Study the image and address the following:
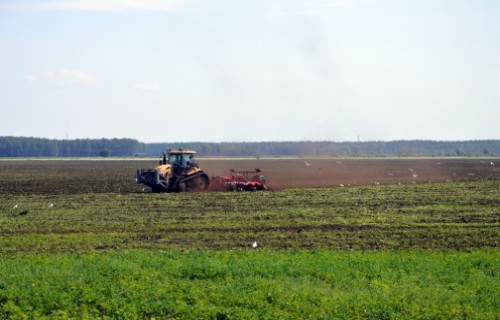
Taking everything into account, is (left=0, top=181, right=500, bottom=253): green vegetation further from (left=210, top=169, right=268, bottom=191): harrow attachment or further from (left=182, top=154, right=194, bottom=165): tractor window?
(left=182, top=154, right=194, bottom=165): tractor window

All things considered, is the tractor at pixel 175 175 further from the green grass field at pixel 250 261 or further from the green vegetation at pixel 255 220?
the green grass field at pixel 250 261

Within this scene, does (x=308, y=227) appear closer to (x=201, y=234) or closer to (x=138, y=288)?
(x=201, y=234)

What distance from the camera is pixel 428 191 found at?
47781mm

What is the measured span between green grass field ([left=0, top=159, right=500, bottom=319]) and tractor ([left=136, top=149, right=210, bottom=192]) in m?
7.66

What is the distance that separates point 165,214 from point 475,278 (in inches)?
720

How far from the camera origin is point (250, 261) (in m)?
20.7

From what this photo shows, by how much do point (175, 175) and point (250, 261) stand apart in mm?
27658

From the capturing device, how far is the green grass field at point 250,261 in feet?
54.6

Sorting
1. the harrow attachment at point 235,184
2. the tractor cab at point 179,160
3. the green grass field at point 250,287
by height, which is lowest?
the green grass field at point 250,287

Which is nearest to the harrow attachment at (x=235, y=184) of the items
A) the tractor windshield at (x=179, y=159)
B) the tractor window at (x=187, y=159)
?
the tractor window at (x=187, y=159)

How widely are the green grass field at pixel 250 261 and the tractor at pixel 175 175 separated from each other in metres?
7.66

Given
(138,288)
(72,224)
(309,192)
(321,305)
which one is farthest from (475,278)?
(309,192)

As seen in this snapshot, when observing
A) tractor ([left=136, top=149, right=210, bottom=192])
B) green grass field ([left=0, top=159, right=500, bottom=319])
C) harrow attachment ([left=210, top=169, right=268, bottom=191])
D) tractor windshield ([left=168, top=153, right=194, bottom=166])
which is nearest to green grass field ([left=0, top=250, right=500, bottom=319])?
green grass field ([left=0, top=159, right=500, bottom=319])

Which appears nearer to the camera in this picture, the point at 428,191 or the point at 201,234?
the point at 201,234
